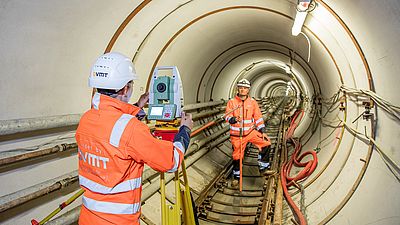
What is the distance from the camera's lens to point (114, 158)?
83.0 inches

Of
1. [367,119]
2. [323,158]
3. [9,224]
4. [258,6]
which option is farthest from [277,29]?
[9,224]

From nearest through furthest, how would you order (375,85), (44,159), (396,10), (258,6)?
(396,10) → (44,159) → (375,85) → (258,6)

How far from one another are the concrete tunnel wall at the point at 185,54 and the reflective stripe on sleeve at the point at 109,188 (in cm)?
72

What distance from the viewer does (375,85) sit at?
3094mm

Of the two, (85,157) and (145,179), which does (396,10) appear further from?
(145,179)

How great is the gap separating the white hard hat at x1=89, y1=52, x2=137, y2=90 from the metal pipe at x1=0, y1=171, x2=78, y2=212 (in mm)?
1072

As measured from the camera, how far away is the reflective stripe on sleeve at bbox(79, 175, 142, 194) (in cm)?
217

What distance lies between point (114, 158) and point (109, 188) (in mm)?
237

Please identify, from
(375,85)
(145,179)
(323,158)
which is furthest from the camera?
(323,158)

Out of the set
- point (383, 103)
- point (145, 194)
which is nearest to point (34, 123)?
point (145, 194)

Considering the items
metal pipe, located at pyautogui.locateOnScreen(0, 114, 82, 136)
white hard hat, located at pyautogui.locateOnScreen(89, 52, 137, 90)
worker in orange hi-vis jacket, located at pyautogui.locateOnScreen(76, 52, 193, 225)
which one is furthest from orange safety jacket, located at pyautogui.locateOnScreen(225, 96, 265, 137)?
white hard hat, located at pyautogui.locateOnScreen(89, 52, 137, 90)

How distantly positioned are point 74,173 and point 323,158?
424cm

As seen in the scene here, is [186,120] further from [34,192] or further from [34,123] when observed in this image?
[34,192]

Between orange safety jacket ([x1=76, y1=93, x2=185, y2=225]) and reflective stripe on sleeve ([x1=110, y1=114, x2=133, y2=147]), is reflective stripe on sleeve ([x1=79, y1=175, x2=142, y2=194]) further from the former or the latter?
reflective stripe on sleeve ([x1=110, y1=114, x2=133, y2=147])
